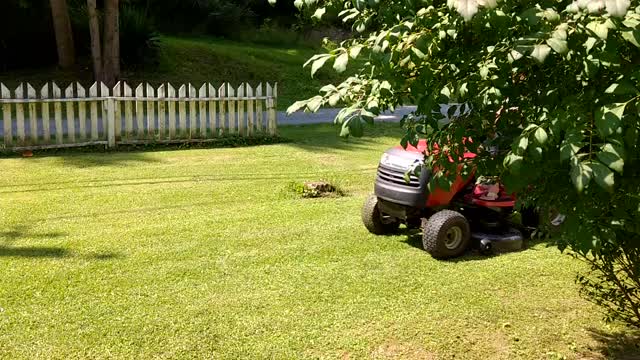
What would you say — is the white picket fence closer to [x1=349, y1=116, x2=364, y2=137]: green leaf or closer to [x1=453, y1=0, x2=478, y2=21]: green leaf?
[x1=349, y1=116, x2=364, y2=137]: green leaf

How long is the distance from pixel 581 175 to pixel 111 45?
1470 cm

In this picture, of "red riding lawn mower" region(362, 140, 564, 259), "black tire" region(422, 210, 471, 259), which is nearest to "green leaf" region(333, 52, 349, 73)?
"red riding lawn mower" region(362, 140, 564, 259)

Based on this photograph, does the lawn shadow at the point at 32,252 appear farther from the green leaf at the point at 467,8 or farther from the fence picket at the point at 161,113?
the fence picket at the point at 161,113

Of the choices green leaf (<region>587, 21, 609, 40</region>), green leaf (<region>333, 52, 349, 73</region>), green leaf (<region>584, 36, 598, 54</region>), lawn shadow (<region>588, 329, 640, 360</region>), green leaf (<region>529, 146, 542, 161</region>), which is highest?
green leaf (<region>587, 21, 609, 40</region>)

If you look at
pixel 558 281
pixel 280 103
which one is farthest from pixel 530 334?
pixel 280 103

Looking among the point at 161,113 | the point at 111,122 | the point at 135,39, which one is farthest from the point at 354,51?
the point at 135,39

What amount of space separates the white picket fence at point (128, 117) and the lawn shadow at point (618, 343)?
7963mm

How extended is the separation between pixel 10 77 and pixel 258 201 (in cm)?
1340

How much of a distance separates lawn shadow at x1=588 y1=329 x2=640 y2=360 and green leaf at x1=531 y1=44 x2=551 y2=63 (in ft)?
8.49

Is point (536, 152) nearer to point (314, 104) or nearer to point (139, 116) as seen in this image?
point (314, 104)

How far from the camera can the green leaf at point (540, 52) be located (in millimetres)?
1706

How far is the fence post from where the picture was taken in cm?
1020

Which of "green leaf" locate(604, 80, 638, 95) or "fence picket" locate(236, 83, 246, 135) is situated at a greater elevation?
"green leaf" locate(604, 80, 638, 95)

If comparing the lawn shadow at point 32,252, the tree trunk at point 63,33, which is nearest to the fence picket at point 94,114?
the lawn shadow at point 32,252
